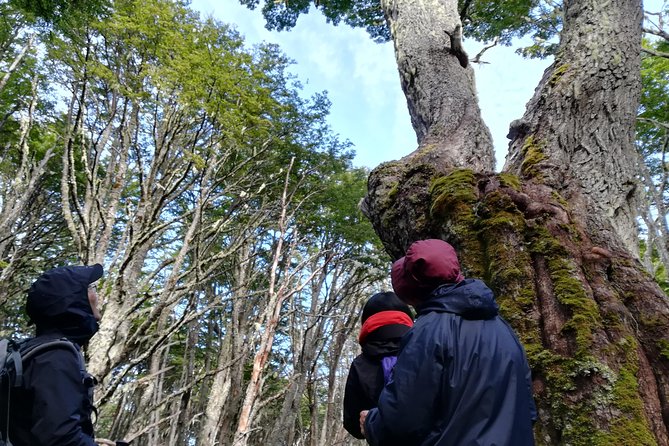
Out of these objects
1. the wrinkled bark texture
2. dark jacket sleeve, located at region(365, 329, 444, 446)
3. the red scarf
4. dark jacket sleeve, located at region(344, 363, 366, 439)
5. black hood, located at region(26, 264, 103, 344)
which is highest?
the wrinkled bark texture

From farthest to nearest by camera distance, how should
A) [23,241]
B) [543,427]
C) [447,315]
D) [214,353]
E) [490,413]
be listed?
[214,353] < [23,241] < [543,427] < [447,315] < [490,413]

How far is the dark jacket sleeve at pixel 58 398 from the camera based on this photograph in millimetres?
1516

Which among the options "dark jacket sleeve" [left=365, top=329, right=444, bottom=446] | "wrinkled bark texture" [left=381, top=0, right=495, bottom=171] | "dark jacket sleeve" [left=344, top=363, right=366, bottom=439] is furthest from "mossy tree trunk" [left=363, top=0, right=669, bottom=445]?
"dark jacket sleeve" [left=344, top=363, right=366, bottom=439]

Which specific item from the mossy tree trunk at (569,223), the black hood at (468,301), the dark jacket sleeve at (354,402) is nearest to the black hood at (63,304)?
the dark jacket sleeve at (354,402)

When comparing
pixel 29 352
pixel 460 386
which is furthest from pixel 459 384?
pixel 29 352

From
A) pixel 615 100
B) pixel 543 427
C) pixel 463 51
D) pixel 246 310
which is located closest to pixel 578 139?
pixel 615 100

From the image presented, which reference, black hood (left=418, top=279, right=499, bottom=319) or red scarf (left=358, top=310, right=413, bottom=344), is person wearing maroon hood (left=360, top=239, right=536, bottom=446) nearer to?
black hood (left=418, top=279, right=499, bottom=319)

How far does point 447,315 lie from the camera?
135cm

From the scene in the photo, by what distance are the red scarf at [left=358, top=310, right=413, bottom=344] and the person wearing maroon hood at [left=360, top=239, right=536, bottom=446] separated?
528 mm

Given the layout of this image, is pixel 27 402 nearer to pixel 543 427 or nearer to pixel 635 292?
pixel 543 427

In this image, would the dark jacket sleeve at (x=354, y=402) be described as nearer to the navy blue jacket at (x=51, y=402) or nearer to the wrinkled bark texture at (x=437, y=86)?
the navy blue jacket at (x=51, y=402)

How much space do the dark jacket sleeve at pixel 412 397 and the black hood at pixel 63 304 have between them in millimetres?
1356

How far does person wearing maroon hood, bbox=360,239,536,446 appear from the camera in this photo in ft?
3.93

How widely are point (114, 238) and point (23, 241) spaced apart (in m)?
2.16
